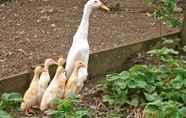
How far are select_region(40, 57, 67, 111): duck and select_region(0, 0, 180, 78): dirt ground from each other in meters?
0.95

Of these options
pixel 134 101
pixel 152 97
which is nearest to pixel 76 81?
pixel 134 101

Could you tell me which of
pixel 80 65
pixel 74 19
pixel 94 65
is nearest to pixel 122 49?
pixel 94 65

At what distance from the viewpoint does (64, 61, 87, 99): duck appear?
451 centimetres

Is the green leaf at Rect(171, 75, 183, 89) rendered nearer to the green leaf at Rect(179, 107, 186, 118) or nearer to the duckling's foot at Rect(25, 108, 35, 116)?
the green leaf at Rect(179, 107, 186, 118)

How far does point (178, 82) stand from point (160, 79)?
1.08 ft

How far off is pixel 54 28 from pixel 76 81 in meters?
2.28

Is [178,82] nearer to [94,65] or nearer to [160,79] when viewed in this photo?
[160,79]

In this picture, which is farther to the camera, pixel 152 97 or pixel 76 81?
pixel 76 81

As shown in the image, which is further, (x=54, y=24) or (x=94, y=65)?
(x=54, y=24)

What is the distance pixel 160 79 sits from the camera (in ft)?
14.4

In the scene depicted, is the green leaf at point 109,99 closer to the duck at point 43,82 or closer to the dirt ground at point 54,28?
the duck at point 43,82

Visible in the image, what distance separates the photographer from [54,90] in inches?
173

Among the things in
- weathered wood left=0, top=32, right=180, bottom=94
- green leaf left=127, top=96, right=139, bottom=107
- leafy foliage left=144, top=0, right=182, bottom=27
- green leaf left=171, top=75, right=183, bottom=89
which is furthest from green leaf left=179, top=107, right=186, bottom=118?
leafy foliage left=144, top=0, right=182, bottom=27

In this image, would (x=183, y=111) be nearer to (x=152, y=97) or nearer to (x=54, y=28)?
(x=152, y=97)
